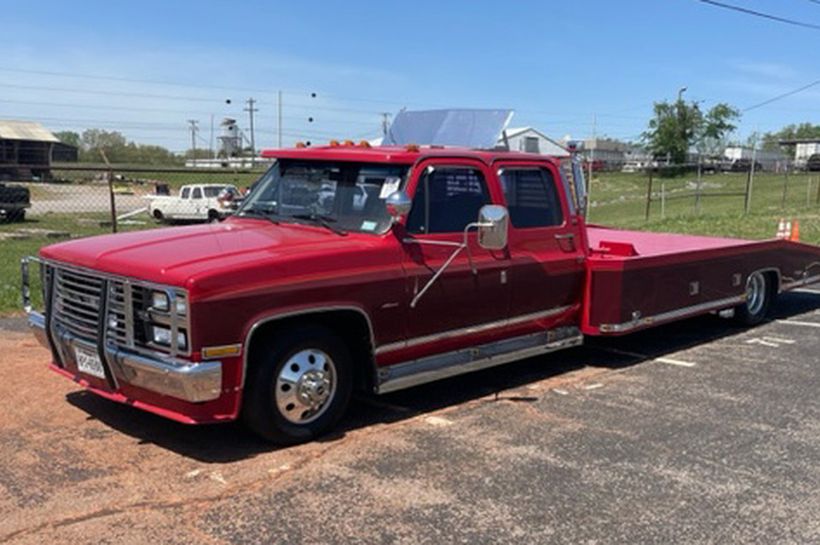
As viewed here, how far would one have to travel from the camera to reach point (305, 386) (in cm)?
510

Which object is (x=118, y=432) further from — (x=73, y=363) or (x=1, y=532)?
(x=1, y=532)

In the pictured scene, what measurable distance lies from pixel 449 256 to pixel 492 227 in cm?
39

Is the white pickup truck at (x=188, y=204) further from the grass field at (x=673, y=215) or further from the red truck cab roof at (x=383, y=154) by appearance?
the red truck cab roof at (x=383, y=154)

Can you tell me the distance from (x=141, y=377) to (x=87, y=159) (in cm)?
8764

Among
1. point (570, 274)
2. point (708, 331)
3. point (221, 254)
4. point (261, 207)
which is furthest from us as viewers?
point (708, 331)

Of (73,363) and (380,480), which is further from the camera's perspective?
(73,363)

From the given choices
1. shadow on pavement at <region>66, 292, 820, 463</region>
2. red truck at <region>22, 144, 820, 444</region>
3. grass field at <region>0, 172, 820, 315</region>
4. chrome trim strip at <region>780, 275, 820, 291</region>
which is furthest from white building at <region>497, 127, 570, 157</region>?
grass field at <region>0, 172, 820, 315</region>

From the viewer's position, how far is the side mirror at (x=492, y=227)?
218 inches

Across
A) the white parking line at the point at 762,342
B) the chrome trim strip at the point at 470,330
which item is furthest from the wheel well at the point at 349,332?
the white parking line at the point at 762,342

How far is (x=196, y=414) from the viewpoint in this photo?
4.75 meters

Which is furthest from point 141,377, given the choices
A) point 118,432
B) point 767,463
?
point 767,463

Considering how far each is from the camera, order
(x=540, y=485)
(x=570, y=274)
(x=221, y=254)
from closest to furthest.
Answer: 1. (x=540, y=485)
2. (x=221, y=254)
3. (x=570, y=274)

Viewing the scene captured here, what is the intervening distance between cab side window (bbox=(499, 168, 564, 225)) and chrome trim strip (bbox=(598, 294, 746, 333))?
1051 millimetres

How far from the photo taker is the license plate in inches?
199
